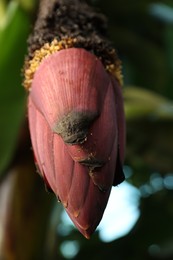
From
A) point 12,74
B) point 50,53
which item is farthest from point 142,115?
point 50,53

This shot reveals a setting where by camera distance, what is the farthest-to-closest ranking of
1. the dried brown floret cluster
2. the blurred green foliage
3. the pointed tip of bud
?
1. the blurred green foliage
2. the dried brown floret cluster
3. the pointed tip of bud

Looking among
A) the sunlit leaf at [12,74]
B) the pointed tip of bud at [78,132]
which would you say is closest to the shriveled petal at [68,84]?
the pointed tip of bud at [78,132]

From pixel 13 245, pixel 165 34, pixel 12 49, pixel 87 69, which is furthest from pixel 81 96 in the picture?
pixel 165 34

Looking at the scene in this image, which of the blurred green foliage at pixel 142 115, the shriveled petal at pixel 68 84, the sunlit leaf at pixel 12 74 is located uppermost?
the shriveled petal at pixel 68 84

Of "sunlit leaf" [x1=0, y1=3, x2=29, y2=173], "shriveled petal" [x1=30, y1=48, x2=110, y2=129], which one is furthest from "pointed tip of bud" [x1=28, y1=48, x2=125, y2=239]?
"sunlit leaf" [x1=0, y1=3, x2=29, y2=173]

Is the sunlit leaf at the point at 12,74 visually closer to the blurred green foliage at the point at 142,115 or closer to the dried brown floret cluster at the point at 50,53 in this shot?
the blurred green foliage at the point at 142,115

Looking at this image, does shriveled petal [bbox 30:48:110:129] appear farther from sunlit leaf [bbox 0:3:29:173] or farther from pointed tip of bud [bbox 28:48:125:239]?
sunlit leaf [bbox 0:3:29:173]

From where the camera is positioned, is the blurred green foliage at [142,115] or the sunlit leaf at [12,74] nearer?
the sunlit leaf at [12,74]

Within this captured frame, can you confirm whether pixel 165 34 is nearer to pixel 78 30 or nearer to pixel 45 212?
pixel 45 212
